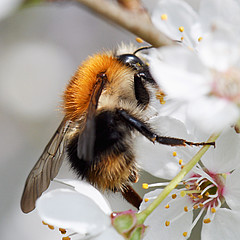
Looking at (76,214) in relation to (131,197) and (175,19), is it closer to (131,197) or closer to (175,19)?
(131,197)

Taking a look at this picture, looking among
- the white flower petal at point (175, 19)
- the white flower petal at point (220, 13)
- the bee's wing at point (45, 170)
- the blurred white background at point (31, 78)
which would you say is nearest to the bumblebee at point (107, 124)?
the bee's wing at point (45, 170)

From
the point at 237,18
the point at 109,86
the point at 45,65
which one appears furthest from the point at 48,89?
the point at 237,18

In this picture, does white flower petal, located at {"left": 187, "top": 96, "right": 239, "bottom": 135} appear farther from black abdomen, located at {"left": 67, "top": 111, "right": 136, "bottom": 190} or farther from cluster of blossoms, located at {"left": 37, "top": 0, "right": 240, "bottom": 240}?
black abdomen, located at {"left": 67, "top": 111, "right": 136, "bottom": 190}

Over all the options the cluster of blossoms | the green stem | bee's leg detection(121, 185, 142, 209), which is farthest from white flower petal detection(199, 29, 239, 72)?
bee's leg detection(121, 185, 142, 209)

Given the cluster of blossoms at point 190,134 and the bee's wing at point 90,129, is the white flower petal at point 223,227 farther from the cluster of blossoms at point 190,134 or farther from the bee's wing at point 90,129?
the bee's wing at point 90,129

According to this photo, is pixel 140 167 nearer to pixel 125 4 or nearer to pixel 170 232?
pixel 170 232

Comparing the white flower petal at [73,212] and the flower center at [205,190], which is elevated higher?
the flower center at [205,190]
